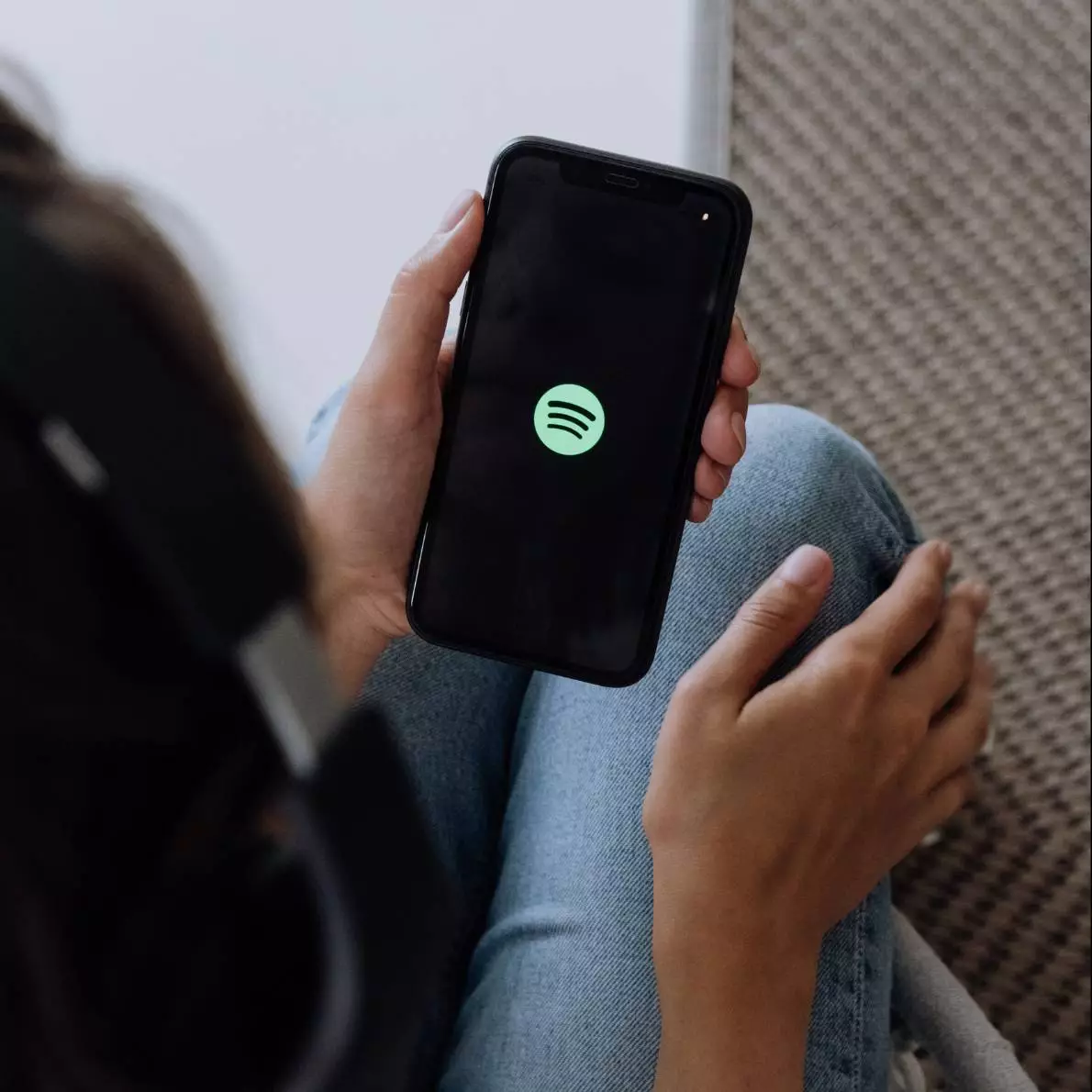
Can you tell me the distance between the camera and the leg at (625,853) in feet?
1.32

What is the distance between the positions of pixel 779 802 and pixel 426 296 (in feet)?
0.83

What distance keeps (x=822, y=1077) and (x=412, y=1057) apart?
0.54ft

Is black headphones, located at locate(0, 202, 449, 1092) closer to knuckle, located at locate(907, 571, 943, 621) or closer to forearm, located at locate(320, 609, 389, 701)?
forearm, located at locate(320, 609, 389, 701)

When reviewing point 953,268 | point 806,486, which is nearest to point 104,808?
point 806,486

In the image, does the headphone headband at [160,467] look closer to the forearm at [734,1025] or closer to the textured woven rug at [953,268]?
the forearm at [734,1025]

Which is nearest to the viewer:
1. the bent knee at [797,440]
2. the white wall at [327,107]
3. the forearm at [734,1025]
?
the forearm at [734,1025]

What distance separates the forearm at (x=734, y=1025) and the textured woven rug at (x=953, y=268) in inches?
12.1

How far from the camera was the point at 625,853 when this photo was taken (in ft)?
1.40

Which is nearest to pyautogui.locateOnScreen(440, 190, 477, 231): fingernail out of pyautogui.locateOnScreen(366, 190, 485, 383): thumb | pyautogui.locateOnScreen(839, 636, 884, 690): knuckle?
pyautogui.locateOnScreen(366, 190, 485, 383): thumb

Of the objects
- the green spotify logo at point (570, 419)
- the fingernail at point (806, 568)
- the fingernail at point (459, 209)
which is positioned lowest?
the fingernail at point (806, 568)

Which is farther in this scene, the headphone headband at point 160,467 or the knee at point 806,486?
the knee at point 806,486

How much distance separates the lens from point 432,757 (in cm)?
47

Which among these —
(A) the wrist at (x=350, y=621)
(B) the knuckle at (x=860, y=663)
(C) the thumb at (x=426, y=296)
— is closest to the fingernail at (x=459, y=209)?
(C) the thumb at (x=426, y=296)

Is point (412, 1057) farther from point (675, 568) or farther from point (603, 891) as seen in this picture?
point (675, 568)
